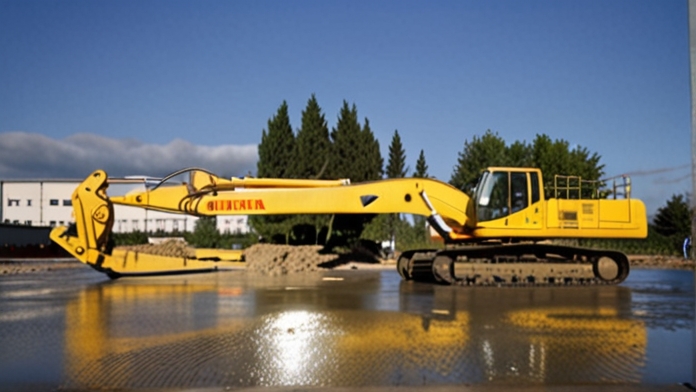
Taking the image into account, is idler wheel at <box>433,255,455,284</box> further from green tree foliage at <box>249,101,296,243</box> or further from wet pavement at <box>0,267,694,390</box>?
green tree foliage at <box>249,101,296,243</box>

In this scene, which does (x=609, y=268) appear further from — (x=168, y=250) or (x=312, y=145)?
(x=312, y=145)

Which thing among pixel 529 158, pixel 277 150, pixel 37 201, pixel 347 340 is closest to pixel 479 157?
pixel 529 158

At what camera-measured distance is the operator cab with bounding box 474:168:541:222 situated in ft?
59.0

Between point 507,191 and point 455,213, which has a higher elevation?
point 507,191

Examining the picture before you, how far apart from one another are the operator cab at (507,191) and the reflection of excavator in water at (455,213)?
0.03 m

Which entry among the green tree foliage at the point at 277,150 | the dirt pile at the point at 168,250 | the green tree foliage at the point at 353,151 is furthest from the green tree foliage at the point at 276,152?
the dirt pile at the point at 168,250

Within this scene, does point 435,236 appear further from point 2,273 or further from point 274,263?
point 2,273

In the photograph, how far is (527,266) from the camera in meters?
17.3

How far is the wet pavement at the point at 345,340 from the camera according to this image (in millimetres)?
6828

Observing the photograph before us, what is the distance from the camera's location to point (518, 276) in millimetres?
17312

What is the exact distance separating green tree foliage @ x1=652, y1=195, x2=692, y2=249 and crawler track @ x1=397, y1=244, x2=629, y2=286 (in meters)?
13.2

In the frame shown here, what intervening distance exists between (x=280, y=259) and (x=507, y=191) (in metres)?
10.4

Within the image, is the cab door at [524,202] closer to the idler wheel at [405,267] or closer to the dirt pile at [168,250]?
the idler wheel at [405,267]

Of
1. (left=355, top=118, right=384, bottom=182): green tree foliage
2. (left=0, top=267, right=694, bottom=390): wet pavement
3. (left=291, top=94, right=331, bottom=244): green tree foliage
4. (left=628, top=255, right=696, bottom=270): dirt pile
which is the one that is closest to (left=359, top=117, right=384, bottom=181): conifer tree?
(left=355, top=118, right=384, bottom=182): green tree foliage
